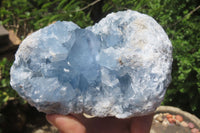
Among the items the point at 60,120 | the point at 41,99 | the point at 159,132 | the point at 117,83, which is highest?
the point at 117,83

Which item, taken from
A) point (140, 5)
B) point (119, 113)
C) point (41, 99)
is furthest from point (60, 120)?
point (140, 5)

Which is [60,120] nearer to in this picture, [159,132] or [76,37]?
[76,37]

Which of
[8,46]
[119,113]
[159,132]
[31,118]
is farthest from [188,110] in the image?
[8,46]

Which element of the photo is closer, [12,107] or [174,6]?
[174,6]

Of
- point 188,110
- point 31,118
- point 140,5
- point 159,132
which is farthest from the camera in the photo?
point 31,118

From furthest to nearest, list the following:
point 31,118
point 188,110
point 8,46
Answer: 1. point 8,46
2. point 31,118
3. point 188,110

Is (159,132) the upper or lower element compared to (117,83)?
lower

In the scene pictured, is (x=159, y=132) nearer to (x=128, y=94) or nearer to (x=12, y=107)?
(x=128, y=94)
